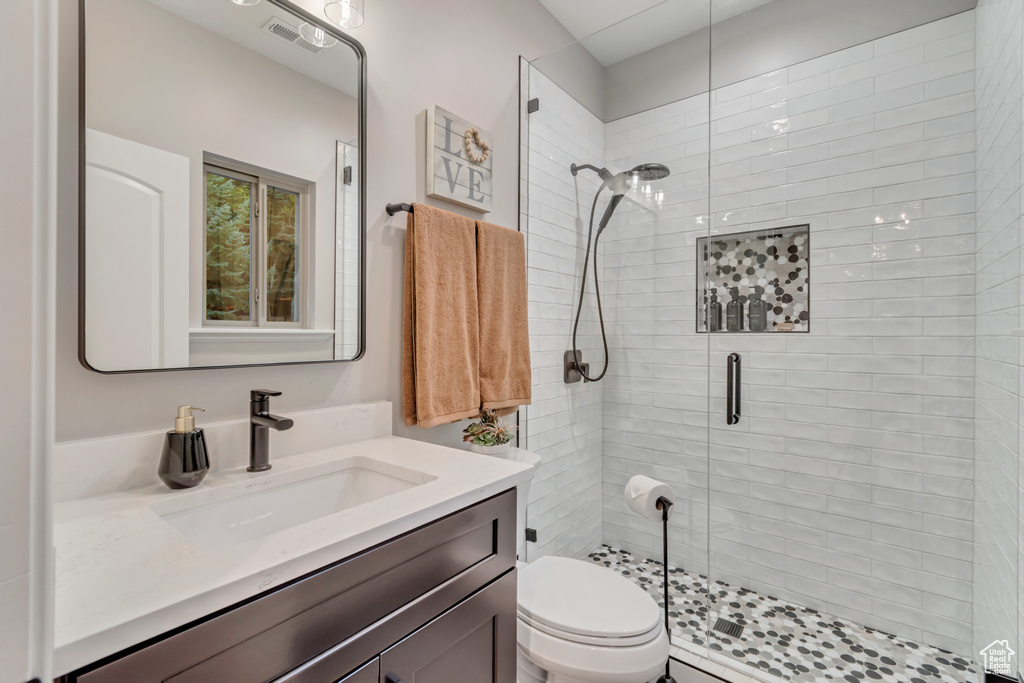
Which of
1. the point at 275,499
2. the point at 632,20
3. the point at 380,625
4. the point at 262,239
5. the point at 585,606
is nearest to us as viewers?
the point at 380,625

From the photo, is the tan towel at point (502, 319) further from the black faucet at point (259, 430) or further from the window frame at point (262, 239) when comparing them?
the black faucet at point (259, 430)

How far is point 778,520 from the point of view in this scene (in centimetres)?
193

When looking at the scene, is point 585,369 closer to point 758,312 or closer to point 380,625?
point 758,312

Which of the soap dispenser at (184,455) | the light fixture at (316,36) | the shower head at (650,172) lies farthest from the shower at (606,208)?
the soap dispenser at (184,455)

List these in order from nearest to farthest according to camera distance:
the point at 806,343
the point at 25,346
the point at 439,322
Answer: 1. the point at 25,346
2. the point at 439,322
3. the point at 806,343

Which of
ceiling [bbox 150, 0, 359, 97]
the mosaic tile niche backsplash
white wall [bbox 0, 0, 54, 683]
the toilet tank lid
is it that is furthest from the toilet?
ceiling [bbox 150, 0, 359, 97]

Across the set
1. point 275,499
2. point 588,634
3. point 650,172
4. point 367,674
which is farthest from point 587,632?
point 650,172

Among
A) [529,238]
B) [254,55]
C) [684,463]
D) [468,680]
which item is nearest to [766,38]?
[529,238]

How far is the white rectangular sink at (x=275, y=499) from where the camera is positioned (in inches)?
34.1

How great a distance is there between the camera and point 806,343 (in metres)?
1.90

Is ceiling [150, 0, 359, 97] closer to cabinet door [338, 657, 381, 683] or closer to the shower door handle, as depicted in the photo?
cabinet door [338, 657, 381, 683]

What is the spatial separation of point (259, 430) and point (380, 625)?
20.0 inches

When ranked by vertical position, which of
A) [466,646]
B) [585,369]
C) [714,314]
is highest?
[714,314]

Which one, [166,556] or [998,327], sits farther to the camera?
[998,327]
